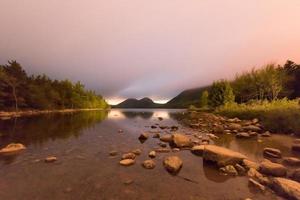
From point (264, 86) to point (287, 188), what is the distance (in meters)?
53.2

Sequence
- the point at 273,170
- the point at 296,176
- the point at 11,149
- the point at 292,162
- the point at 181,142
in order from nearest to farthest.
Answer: the point at 296,176
the point at 273,170
the point at 292,162
the point at 11,149
the point at 181,142

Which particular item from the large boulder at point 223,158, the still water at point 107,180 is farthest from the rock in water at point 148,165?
the large boulder at point 223,158

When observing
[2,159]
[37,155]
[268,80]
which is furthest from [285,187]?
[268,80]

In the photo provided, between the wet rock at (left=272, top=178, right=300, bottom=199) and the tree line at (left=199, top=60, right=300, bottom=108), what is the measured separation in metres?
46.2

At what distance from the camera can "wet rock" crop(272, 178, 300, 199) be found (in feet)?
21.5

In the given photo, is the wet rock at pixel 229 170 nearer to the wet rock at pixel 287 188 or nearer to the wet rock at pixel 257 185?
the wet rock at pixel 257 185

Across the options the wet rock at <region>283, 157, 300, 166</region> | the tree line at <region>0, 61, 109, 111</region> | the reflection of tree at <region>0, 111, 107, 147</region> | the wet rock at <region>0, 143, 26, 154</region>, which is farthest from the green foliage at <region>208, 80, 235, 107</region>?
the tree line at <region>0, 61, 109, 111</region>

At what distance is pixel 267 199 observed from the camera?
662cm

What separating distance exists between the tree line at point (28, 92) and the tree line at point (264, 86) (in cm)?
6509

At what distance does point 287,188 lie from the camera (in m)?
6.82

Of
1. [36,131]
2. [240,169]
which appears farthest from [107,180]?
[36,131]

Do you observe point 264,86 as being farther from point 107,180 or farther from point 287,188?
point 107,180

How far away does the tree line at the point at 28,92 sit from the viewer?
52.7 m

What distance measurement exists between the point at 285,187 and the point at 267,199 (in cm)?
99
